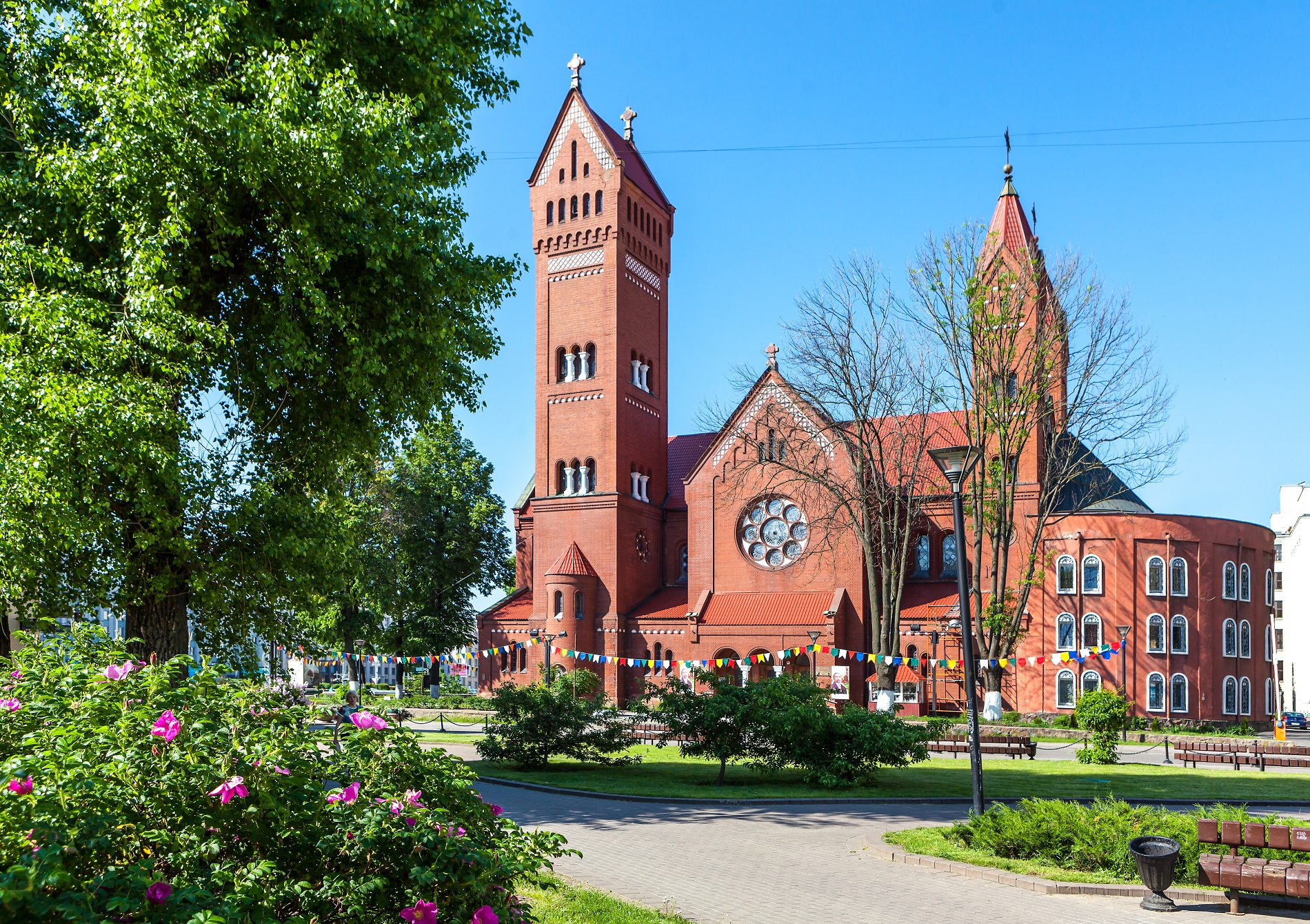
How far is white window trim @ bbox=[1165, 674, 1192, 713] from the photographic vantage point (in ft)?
127

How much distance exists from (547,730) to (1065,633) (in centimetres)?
2612

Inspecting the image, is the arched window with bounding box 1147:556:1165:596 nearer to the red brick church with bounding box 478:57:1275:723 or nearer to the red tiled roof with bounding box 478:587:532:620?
the red brick church with bounding box 478:57:1275:723

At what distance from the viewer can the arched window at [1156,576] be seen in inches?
1549

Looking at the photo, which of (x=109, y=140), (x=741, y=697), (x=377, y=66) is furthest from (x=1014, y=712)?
(x=109, y=140)

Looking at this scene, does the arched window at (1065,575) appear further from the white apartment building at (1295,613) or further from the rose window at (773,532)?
the white apartment building at (1295,613)

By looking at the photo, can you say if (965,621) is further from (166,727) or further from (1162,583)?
(1162,583)

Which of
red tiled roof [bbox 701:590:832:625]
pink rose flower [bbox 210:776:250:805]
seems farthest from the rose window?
pink rose flower [bbox 210:776:250:805]

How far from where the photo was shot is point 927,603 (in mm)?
42156

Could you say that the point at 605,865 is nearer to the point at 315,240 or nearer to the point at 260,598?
the point at 260,598

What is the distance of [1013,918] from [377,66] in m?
12.9

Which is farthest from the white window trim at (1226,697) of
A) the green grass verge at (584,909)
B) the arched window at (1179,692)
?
the green grass verge at (584,909)

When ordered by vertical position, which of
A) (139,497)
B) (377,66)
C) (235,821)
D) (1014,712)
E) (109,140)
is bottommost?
(1014,712)

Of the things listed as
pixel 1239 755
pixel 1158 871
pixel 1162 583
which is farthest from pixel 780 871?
pixel 1162 583

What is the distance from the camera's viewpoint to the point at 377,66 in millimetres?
14500
